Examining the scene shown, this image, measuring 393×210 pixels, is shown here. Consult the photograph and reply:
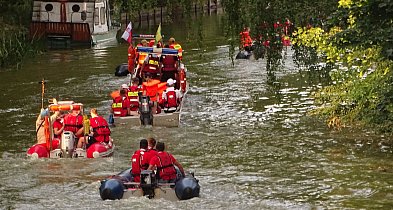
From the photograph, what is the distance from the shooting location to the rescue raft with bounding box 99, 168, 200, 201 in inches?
668

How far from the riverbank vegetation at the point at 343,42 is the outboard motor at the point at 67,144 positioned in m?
5.74

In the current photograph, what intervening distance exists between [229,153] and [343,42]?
513 centimetres

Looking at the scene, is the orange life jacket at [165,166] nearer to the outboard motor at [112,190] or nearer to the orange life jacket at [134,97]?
the outboard motor at [112,190]

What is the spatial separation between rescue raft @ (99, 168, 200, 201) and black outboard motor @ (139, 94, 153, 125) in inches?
293

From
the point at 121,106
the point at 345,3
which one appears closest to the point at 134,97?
the point at 121,106

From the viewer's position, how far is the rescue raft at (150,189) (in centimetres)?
1697

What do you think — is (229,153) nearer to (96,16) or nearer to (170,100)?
(170,100)

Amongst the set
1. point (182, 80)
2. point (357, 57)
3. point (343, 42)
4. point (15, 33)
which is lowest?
point (182, 80)

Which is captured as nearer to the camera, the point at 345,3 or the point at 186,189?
the point at 186,189

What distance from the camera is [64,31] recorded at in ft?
155

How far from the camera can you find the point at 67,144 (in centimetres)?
2089

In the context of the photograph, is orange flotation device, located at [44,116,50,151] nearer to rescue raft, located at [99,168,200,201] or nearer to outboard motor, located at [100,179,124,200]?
rescue raft, located at [99,168,200,201]

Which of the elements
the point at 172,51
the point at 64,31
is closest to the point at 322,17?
the point at 172,51

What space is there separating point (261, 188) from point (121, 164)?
3719 mm
